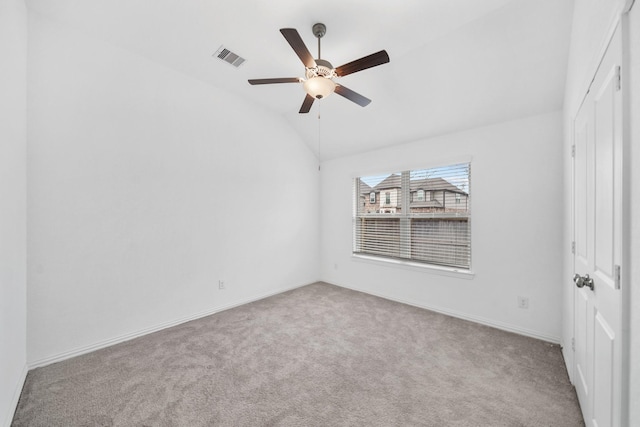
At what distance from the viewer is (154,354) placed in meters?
2.45

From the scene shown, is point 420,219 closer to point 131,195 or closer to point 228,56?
point 228,56

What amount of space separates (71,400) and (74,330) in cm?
80

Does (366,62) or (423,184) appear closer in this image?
(366,62)

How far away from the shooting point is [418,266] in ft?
12.1

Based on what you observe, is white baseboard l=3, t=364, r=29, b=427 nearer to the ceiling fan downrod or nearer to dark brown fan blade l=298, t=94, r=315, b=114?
dark brown fan blade l=298, t=94, r=315, b=114

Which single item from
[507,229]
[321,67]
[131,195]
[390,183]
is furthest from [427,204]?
[131,195]

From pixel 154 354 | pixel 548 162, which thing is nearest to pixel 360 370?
pixel 154 354

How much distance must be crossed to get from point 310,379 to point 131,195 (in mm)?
2533

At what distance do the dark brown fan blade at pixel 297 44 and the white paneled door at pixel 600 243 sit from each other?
162cm

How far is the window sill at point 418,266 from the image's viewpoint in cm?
329

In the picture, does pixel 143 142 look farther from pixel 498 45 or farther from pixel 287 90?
pixel 498 45

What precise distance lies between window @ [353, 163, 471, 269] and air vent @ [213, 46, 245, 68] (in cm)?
253

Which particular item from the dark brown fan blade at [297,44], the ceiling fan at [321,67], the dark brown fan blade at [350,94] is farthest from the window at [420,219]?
the dark brown fan blade at [297,44]

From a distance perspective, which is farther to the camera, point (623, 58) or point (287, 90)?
point (287, 90)
